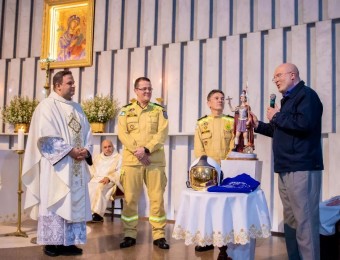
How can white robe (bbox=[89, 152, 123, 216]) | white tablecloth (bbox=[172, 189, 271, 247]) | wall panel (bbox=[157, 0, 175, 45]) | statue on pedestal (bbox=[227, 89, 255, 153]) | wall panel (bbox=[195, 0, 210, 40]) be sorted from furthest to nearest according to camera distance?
1. wall panel (bbox=[157, 0, 175, 45])
2. wall panel (bbox=[195, 0, 210, 40])
3. white robe (bbox=[89, 152, 123, 216])
4. statue on pedestal (bbox=[227, 89, 255, 153])
5. white tablecloth (bbox=[172, 189, 271, 247])

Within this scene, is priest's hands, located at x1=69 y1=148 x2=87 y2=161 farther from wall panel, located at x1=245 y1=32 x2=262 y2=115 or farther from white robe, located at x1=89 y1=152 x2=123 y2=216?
wall panel, located at x1=245 y1=32 x2=262 y2=115

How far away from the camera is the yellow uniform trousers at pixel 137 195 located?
4.78m

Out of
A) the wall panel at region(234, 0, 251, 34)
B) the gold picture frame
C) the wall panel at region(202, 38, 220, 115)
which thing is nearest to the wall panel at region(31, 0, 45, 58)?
the gold picture frame

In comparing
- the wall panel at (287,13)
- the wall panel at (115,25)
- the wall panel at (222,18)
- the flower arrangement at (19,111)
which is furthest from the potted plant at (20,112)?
the wall panel at (287,13)

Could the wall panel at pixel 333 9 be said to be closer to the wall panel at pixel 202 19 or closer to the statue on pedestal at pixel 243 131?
the wall panel at pixel 202 19

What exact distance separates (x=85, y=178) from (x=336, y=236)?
2566 mm

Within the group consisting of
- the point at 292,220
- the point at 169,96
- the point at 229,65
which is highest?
Result: the point at 229,65

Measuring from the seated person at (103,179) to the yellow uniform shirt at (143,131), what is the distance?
1.80 meters

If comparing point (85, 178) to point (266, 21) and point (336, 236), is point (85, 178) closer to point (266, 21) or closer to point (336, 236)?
point (336, 236)

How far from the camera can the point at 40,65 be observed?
8.49 meters

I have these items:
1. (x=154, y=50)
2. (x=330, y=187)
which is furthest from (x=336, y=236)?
(x=154, y=50)

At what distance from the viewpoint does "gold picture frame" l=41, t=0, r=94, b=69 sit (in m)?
8.13

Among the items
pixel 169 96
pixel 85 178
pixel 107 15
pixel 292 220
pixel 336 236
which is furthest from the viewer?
pixel 107 15

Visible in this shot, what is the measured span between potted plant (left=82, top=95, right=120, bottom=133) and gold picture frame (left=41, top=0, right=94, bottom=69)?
3.14ft
